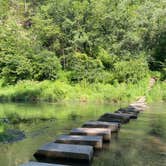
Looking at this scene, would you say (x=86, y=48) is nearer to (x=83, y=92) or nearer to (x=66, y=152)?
(x=83, y=92)

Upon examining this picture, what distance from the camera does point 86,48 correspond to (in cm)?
3534

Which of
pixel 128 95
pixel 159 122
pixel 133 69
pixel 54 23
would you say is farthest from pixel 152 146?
pixel 54 23

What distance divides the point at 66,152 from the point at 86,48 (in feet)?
88.8

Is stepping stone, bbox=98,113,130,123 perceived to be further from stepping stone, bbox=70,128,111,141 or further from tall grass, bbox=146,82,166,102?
tall grass, bbox=146,82,166,102

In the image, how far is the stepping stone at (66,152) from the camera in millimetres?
8586

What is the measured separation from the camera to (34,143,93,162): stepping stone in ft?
28.2

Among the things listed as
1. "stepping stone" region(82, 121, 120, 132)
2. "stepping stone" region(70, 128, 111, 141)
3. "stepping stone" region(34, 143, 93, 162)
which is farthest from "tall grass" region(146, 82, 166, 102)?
"stepping stone" region(34, 143, 93, 162)

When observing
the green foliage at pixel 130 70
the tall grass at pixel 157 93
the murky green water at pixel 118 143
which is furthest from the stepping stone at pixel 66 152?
the green foliage at pixel 130 70

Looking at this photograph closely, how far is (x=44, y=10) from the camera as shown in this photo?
36.9m

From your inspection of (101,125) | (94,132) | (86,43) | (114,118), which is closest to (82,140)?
(94,132)

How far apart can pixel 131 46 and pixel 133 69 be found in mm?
3788

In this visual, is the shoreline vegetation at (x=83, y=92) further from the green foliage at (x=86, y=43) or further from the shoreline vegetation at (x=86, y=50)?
the green foliage at (x=86, y=43)

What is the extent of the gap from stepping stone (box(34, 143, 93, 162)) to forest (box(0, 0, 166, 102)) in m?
20.5

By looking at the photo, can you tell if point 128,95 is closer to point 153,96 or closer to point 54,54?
point 153,96
